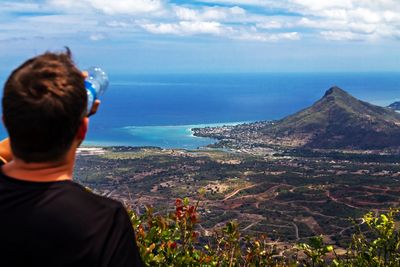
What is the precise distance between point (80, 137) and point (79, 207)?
23 cm

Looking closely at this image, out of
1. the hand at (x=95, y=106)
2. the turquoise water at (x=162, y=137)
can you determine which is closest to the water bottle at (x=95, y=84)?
the hand at (x=95, y=106)

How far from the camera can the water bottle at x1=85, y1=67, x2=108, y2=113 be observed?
1.83m

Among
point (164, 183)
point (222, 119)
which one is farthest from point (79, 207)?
point (222, 119)

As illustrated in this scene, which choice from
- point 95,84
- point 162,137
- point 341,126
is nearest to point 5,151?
point 95,84

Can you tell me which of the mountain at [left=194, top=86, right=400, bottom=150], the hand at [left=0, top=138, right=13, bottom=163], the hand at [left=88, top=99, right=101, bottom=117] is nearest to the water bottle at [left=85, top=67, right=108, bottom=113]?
the hand at [left=88, top=99, right=101, bottom=117]

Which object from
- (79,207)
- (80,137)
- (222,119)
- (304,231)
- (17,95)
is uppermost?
(17,95)

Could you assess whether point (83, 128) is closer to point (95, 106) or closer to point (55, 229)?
point (95, 106)

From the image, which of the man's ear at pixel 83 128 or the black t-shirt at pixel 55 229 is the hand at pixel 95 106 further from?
the black t-shirt at pixel 55 229

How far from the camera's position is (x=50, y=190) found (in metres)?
1.66

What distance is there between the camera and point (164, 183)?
6059 cm

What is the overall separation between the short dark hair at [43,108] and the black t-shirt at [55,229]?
0.37ft

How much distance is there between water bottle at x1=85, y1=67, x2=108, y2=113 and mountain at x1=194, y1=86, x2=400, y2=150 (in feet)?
307

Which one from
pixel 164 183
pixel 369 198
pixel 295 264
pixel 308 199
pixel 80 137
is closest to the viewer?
pixel 80 137

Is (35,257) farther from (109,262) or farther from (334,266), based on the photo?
(334,266)
